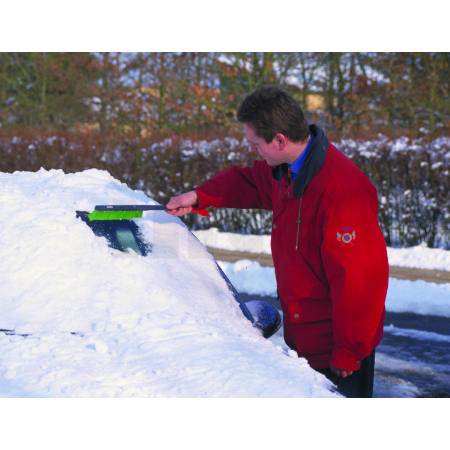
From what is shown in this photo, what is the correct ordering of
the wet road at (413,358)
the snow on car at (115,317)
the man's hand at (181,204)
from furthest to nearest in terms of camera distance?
the wet road at (413,358) < the man's hand at (181,204) < the snow on car at (115,317)

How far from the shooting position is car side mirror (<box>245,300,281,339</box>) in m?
2.13

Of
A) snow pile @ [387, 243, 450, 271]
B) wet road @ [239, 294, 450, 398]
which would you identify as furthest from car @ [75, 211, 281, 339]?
snow pile @ [387, 243, 450, 271]

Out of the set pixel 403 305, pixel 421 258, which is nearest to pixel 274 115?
pixel 403 305

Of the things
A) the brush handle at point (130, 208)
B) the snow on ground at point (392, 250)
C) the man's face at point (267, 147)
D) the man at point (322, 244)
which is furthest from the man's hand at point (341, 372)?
the snow on ground at point (392, 250)

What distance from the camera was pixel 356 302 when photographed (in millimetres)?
1838

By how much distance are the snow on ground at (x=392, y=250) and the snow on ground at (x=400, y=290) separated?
569mm

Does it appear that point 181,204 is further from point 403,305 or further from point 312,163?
point 403,305

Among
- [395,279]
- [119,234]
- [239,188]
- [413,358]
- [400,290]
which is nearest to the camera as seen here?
[119,234]

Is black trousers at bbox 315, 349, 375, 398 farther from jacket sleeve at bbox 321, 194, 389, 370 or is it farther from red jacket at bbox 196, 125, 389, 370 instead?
jacket sleeve at bbox 321, 194, 389, 370

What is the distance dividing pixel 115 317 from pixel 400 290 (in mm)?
4267

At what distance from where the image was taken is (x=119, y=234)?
2.05 m

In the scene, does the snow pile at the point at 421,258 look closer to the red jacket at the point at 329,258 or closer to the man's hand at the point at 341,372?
the red jacket at the point at 329,258

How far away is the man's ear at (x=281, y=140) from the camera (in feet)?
6.40

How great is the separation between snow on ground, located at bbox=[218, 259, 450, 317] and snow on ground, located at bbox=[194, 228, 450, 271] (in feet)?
1.87
